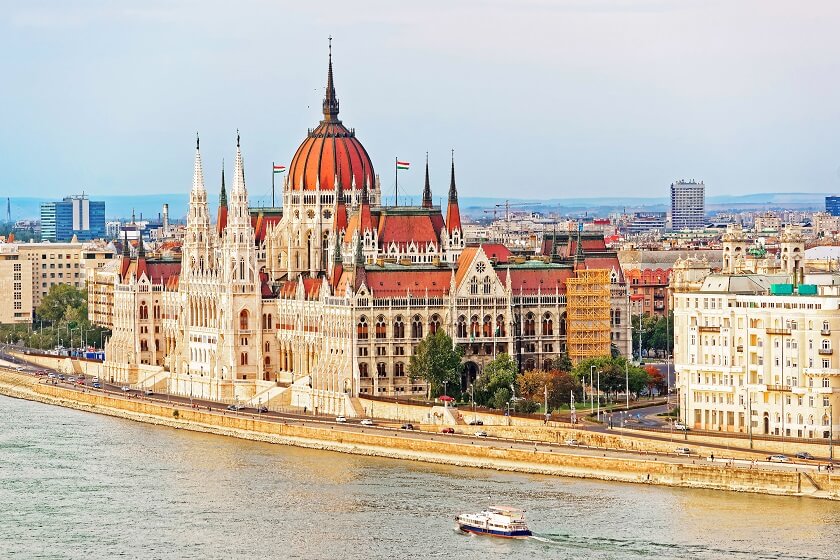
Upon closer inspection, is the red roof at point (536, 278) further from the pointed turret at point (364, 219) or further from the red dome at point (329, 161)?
the red dome at point (329, 161)

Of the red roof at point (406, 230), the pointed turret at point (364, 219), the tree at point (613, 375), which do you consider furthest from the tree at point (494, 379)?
the pointed turret at point (364, 219)

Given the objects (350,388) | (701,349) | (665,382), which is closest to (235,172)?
(350,388)

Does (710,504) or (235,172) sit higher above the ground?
(235,172)

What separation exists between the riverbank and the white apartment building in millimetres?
6690

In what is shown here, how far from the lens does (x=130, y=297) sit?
6491 inches

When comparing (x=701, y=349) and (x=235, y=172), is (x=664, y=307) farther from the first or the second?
(x=701, y=349)

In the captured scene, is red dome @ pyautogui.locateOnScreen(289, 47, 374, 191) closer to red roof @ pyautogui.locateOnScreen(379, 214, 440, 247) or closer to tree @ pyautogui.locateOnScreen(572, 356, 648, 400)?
red roof @ pyautogui.locateOnScreen(379, 214, 440, 247)

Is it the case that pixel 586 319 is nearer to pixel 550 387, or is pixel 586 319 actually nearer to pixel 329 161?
pixel 550 387

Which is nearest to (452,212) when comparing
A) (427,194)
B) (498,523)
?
(427,194)

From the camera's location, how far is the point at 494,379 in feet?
433

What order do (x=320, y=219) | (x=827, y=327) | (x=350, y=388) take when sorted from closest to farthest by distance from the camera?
(x=827, y=327), (x=350, y=388), (x=320, y=219)

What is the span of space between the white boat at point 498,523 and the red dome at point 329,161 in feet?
201

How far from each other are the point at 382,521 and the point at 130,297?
64.7 m

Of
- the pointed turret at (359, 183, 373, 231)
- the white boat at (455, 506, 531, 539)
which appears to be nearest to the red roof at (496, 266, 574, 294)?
the pointed turret at (359, 183, 373, 231)
